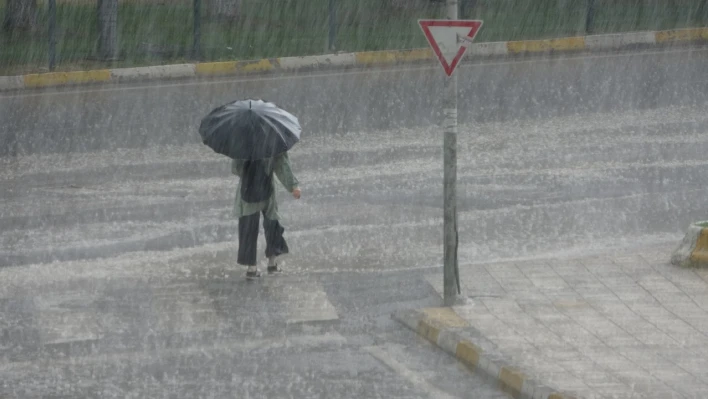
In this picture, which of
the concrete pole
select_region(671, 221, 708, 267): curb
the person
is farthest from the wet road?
select_region(671, 221, 708, 267): curb

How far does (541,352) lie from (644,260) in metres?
2.98

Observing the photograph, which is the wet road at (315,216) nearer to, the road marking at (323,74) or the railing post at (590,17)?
the road marking at (323,74)

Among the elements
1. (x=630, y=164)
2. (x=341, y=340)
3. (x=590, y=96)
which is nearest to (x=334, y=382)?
(x=341, y=340)

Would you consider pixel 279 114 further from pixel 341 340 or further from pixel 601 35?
pixel 601 35

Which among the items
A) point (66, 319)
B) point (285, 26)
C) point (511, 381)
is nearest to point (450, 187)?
point (511, 381)

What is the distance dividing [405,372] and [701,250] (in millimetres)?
3501

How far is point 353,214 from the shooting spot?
1455 cm

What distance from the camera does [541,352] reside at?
9.85 meters

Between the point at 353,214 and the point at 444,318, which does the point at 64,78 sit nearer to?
the point at 353,214

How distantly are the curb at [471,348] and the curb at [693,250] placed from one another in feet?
7.40

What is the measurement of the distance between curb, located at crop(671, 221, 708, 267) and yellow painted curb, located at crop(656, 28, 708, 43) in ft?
39.2

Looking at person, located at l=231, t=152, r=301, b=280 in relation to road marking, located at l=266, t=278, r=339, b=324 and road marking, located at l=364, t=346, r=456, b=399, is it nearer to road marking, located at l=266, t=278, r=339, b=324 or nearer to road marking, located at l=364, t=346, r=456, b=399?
road marking, located at l=266, t=278, r=339, b=324

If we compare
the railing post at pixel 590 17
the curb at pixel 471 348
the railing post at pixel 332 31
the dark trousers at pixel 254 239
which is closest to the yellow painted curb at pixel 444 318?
the curb at pixel 471 348

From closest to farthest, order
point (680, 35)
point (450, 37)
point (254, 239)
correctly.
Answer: point (450, 37) < point (254, 239) < point (680, 35)
